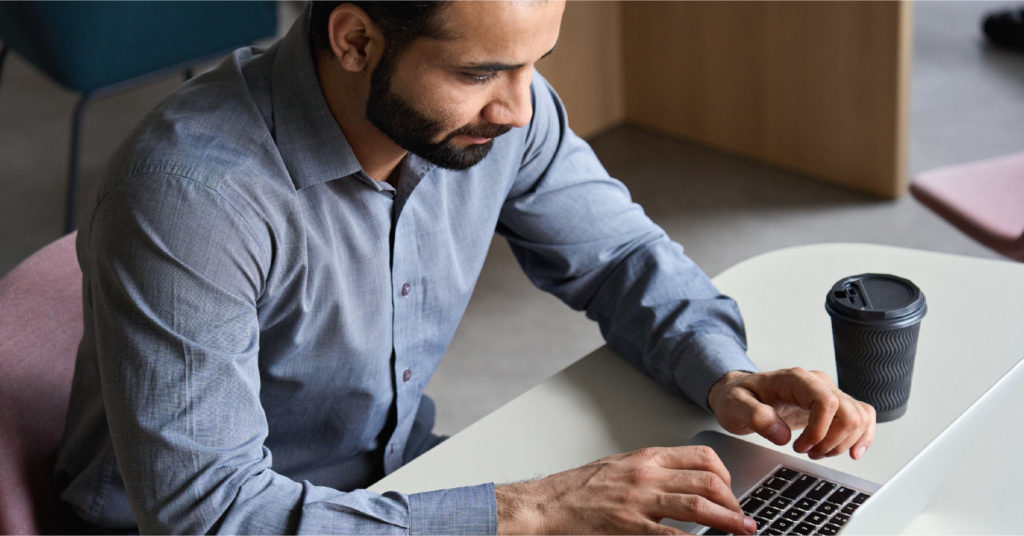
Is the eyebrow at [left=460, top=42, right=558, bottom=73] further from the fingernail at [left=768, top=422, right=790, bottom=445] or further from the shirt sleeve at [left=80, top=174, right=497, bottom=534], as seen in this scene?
the fingernail at [left=768, top=422, right=790, bottom=445]

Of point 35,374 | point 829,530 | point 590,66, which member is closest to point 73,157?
point 590,66

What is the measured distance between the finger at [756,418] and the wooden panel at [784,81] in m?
1.98

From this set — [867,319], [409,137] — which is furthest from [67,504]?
[867,319]

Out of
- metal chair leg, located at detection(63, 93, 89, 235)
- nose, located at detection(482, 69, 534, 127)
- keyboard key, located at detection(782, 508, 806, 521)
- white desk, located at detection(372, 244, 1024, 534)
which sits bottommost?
metal chair leg, located at detection(63, 93, 89, 235)

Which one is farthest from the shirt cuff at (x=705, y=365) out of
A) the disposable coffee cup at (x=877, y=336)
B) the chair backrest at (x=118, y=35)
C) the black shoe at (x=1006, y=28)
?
the black shoe at (x=1006, y=28)

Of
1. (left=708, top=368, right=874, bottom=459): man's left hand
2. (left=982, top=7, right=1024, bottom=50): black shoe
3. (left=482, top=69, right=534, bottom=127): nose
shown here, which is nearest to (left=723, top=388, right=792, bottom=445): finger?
(left=708, top=368, right=874, bottom=459): man's left hand

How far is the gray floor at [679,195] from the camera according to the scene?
8.13ft

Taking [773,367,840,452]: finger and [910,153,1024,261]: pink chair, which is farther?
[910,153,1024,261]: pink chair

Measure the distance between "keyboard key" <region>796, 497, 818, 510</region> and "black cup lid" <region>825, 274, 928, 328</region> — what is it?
0.17 meters

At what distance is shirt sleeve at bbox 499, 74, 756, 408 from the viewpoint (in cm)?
116

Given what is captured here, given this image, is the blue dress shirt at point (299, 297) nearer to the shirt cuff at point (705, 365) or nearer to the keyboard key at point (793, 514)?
the shirt cuff at point (705, 365)

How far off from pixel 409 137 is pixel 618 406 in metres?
0.34

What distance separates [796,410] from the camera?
1022 millimetres

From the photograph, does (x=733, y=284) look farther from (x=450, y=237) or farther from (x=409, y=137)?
(x=409, y=137)
